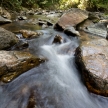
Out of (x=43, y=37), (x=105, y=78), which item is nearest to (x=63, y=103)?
(x=105, y=78)

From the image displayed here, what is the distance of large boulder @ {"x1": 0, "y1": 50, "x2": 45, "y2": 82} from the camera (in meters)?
3.28

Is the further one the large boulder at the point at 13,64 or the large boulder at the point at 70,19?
the large boulder at the point at 70,19

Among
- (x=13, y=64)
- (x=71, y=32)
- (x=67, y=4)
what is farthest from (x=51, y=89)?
(x=67, y=4)

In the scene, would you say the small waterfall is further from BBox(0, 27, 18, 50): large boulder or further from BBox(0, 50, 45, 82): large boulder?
BBox(0, 27, 18, 50): large boulder

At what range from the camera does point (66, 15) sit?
26.1 feet

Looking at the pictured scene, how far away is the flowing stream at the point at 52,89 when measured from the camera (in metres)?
2.83

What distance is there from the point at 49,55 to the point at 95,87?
2073 mm

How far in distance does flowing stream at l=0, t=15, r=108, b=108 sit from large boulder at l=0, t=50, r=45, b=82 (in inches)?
4.8

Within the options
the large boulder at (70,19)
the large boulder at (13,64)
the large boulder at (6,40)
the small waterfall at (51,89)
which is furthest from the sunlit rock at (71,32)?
the large boulder at (13,64)

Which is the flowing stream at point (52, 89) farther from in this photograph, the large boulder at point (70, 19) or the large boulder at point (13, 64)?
the large boulder at point (70, 19)

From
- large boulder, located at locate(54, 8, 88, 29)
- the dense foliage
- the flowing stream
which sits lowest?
the dense foliage

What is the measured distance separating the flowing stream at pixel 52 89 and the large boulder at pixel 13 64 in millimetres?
121

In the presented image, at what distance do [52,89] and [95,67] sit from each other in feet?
3.55

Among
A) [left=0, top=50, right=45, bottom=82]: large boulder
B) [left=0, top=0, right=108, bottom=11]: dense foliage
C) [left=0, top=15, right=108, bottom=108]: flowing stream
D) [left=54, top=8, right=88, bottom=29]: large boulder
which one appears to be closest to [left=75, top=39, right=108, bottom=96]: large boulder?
[left=0, top=15, right=108, bottom=108]: flowing stream
